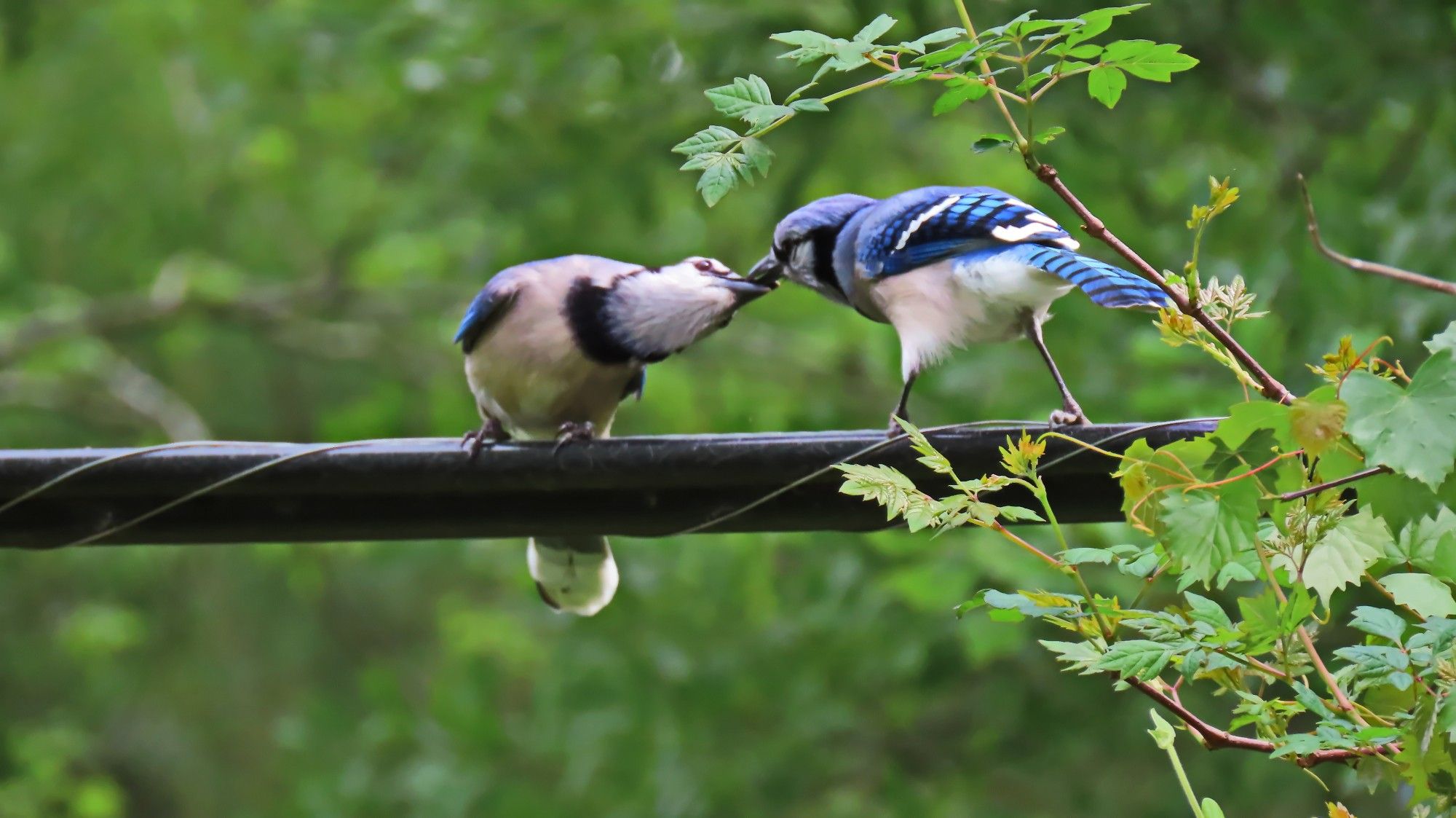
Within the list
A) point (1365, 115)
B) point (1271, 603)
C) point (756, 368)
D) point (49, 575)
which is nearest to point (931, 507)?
point (1271, 603)

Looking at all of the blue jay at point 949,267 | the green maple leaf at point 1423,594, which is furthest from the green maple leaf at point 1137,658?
the blue jay at point 949,267

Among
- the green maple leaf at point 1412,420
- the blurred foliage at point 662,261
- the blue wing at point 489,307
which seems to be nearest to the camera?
the green maple leaf at point 1412,420

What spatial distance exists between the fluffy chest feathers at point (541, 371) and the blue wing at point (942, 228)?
70 centimetres

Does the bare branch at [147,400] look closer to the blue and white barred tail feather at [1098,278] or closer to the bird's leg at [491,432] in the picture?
the bird's leg at [491,432]

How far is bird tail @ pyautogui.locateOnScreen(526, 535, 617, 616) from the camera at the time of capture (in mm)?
3369

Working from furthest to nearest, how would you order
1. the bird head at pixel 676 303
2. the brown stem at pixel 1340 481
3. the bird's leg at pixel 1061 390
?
the bird head at pixel 676 303, the bird's leg at pixel 1061 390, the brown stem at pixel 1340 481

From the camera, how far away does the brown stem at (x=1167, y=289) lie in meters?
1.50

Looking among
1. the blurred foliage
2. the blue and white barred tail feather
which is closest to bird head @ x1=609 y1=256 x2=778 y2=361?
the blue and white barred tail feather

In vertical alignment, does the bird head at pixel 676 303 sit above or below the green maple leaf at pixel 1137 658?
below

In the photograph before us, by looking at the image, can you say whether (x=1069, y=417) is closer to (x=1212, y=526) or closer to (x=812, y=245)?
(x=812, y=245)

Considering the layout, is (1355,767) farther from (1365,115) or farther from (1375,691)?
(1365,115)

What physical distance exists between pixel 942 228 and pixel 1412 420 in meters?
1.65

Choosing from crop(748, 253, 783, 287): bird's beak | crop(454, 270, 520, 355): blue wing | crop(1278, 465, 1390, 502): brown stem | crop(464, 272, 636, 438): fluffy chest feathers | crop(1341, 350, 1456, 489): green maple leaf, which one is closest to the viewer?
crop(1341, 350, 1456, 489): green maple leaf

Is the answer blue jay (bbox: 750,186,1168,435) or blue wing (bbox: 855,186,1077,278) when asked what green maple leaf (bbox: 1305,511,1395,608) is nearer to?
blue jay (bbox: 750,186,1168,435)
